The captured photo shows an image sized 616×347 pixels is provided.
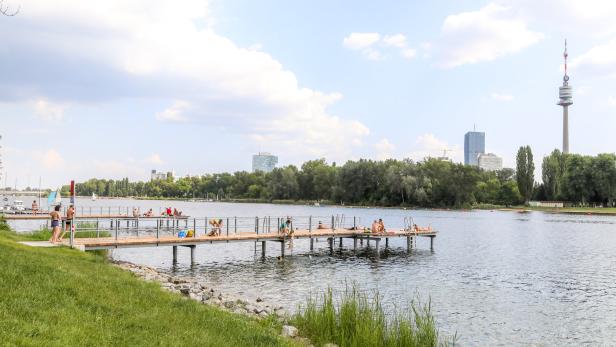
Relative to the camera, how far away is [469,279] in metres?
30.2

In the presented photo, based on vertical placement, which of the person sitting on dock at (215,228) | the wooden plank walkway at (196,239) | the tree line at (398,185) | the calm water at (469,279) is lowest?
the calm water at (469,279)

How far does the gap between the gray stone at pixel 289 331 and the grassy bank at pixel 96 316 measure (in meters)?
1.29

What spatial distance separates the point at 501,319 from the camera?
67.7ft

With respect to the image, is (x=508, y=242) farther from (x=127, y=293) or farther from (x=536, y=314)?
(x=127, y=293)

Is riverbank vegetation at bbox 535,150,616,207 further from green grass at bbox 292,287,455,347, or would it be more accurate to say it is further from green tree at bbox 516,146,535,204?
green grass at bbox 292,287,455,347

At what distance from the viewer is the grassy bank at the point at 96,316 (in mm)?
9266

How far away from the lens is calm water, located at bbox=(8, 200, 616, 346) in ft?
65.0

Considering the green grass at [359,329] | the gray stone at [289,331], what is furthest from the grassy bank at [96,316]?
the green grass at [359,329]

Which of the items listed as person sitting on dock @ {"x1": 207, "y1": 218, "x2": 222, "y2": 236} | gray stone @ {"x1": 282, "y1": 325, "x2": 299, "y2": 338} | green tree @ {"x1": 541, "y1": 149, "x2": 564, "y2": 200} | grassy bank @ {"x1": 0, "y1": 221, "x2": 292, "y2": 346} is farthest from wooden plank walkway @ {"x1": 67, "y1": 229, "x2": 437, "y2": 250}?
Result: green tree @ {"x1": 541, "y1": 149, "x2": 564, "y2": 200}

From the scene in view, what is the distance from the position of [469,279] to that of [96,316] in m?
24.0

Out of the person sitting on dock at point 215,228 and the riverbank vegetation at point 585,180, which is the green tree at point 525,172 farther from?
the person sitting on dock at point 215,228

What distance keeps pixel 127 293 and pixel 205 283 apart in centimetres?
1270

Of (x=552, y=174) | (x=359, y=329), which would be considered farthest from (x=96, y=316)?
(x=552, y=174)

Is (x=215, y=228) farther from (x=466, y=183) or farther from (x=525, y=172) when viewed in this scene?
(x=525, y=172)
